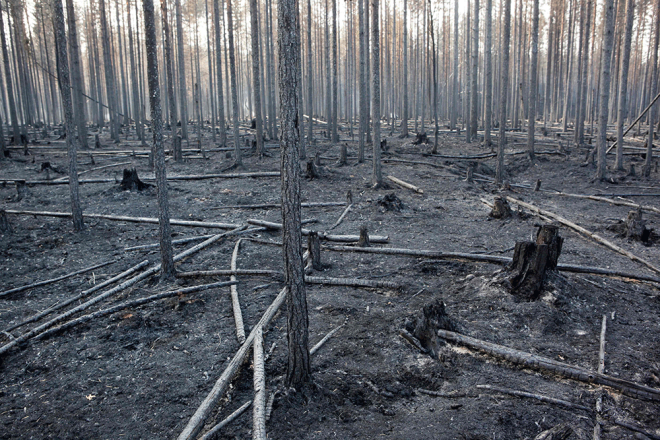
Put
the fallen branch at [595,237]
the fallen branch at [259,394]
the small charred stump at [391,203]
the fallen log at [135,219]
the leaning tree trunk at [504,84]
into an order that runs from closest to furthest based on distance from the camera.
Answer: the fallen branch at [259,394]
the fallen branch at [595,237]
the fallen log at [135,219]
the small charred stump at [391,203]
the leaning tree trunk at [504,84]

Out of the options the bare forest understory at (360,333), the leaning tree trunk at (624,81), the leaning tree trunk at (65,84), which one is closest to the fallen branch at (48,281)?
the bare forest understory at (360,333)

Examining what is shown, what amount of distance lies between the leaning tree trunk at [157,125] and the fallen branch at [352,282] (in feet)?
6.50

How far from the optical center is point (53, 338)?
15.8ft

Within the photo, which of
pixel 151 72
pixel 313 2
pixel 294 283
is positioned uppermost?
pixel 313 2

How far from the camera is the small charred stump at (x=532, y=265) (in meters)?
5.20

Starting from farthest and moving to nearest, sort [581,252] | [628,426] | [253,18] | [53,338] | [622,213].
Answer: [253,18] → [622,213] → [581,252] → [53,338] → [628,426]

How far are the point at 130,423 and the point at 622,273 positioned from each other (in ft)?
19.6

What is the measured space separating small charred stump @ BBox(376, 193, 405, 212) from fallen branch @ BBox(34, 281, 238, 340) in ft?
15.5

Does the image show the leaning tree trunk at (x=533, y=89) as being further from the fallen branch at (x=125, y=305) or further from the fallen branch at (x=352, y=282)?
the fallen branch at (x=125, y=305)

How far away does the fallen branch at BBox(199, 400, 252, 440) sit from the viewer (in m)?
3.22

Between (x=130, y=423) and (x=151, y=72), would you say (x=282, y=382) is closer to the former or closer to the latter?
(x=130, y=423)

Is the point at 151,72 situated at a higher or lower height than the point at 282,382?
higher

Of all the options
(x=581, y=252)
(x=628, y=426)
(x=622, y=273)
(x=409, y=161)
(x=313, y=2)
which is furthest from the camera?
(x=313, y=2)

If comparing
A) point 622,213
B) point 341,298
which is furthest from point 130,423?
point 622,213
